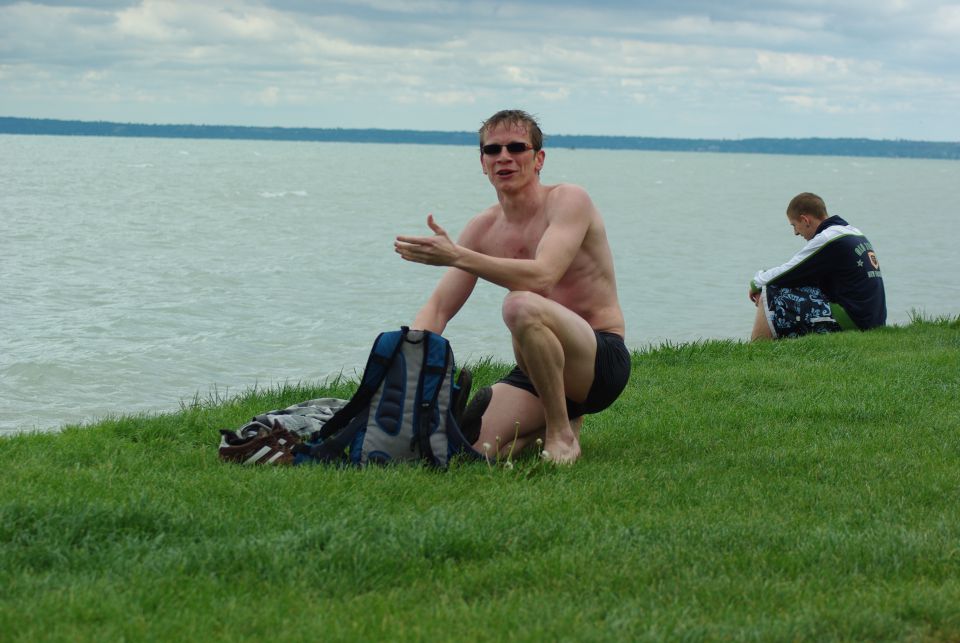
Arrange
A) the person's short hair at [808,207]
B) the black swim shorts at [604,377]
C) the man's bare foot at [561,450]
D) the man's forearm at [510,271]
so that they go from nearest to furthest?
the man's forearm at [510,271], the man's bare foot at [561,450], the black swim shorts at [604,377], the person's short hair at [808,207]

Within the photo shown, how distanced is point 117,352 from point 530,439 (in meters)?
8.81

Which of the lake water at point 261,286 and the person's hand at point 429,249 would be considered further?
the lake water at point 261,286

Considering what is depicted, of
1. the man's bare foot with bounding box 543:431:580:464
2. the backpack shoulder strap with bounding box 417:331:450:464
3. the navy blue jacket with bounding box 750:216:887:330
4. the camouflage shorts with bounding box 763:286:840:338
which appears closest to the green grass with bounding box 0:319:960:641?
the man's bare foot with bounding box 543:431:580:464

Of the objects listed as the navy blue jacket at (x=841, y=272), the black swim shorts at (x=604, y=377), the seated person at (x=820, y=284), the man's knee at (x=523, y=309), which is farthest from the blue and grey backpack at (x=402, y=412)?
the seated person at (x=820, y=284)

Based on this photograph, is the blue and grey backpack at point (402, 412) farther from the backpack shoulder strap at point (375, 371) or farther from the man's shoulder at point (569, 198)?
the man's shoulder at point (569, 198)

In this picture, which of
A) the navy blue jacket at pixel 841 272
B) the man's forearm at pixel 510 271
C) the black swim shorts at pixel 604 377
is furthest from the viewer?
the navy blue jacket at pixel 841 272

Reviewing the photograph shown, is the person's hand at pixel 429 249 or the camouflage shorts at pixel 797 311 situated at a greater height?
the person's hand at pixel 429 249

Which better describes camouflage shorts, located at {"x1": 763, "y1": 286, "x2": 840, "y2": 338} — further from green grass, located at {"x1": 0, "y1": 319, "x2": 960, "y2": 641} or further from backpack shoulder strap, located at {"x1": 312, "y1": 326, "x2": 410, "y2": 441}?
backpack shoulder strap, located at {"x1": 312, "y1": 326, "x2": 410, "y2": 441}

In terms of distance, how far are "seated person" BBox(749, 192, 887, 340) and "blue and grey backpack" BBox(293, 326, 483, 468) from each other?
19.5 ft

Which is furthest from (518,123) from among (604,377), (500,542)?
(500,542)

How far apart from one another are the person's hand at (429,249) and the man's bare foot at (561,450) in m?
1.13

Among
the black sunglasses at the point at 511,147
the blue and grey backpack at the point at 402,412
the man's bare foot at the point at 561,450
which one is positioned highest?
the black sunglasses at the point at 511,147

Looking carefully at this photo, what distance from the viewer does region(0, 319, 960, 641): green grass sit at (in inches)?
149

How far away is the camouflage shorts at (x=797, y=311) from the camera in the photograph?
1145 cm
